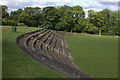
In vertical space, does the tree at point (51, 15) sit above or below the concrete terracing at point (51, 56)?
above

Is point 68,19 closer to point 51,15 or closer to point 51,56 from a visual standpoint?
point 51,15

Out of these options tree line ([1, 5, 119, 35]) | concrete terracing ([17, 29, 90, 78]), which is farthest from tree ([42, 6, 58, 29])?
concrete terracing ([17, 29, 90, 78])

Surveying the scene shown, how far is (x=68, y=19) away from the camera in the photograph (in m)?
34.4

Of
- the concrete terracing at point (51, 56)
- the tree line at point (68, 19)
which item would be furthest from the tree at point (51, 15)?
the concrete terracing at point (51, 56)

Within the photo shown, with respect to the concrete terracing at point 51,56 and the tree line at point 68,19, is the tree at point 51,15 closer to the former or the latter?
the tree line at point 68,19

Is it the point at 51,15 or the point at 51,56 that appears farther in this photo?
the point at 51,15

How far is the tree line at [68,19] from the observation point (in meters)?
34.5

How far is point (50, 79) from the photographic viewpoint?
202 inches

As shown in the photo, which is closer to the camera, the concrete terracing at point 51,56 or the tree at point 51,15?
the concrete terracing at point 51,56

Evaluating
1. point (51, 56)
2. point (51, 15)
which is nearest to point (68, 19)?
point (51, 15)

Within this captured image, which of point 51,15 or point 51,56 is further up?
point 51,15

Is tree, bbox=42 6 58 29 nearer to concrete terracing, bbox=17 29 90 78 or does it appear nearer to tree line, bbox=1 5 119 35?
tree line, bbox=1 5 119 35

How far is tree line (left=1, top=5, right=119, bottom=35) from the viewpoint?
1357 inches

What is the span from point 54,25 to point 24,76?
30.6m
